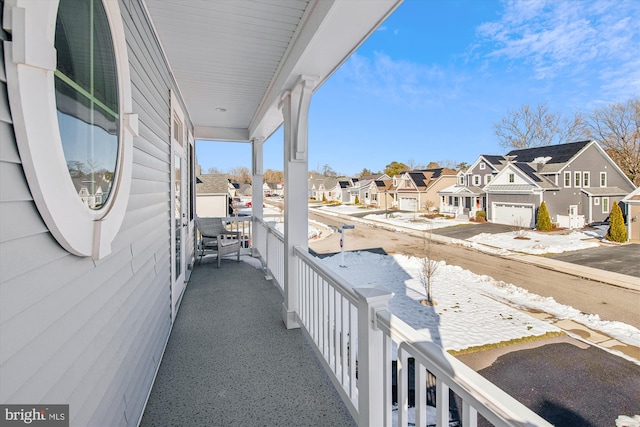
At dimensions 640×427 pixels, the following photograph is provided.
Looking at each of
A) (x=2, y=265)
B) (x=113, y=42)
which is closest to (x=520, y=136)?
(x=113, y=42)

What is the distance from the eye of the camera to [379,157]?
22266 mm

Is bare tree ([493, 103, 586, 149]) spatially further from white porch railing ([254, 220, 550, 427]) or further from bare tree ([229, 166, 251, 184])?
bare tree ([229, 166, 251, 184])

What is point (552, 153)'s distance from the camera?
200 inches

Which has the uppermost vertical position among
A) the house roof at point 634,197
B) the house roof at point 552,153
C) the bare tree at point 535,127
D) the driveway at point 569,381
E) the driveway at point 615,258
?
the bare tree at point 535,127

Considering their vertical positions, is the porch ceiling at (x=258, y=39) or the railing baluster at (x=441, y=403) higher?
the porch ceiling at (x=258, y=39)

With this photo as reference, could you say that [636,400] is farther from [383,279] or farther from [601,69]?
[383,279]

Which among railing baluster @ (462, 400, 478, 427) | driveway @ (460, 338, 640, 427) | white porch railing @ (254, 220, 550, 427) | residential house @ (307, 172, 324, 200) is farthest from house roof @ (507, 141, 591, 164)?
residential house @ (307, 172, 324, 200)

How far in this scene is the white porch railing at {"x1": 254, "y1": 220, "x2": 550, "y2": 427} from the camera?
2.43 feet

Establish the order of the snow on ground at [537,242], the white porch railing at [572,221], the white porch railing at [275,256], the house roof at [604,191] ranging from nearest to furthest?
1. the white porch railing at [275,256]
2. the house roof at [604,191]
3. the snow on ground at [537,242]
4. the white porch railing at [572,221]

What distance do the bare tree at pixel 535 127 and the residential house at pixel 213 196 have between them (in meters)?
10.1

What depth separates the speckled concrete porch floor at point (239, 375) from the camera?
1.76 metres

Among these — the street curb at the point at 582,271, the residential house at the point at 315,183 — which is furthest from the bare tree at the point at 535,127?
the residential house at the point at 315,183

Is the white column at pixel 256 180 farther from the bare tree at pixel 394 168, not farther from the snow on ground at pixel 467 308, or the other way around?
the bare tree at pixel 394 168

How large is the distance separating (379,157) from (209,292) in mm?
19926
